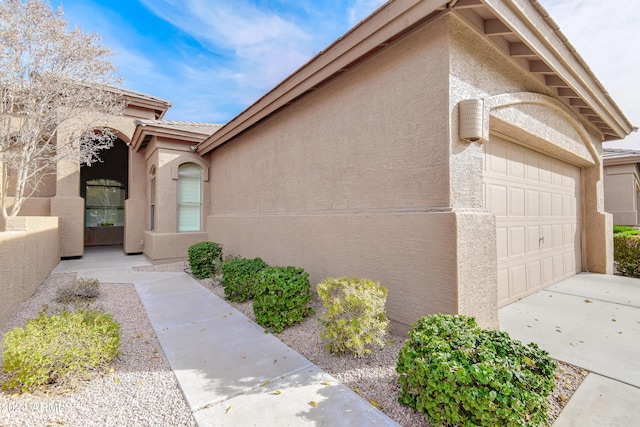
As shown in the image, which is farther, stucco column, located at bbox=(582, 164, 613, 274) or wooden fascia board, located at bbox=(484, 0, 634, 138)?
stucco column, located at bbox=(582, 164, 613, 274)

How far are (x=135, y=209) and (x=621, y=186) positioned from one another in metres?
19.6

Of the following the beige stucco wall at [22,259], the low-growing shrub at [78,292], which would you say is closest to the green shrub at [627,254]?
the low-growing shrub at [78,292]

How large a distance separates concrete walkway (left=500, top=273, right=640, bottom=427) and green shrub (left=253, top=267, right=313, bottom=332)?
274 centimetres

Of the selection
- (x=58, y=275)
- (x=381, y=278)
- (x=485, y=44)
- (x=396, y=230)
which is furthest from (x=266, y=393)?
(x=58, y=275)

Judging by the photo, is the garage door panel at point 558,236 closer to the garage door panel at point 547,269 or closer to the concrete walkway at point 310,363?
the garage door panel at point 547,269

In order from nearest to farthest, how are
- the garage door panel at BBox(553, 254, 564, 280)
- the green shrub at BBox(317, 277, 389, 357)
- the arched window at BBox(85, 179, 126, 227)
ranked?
the green shrub at BBox(317, 277, 389, 357), the garage door panel at BBox(553, 254, 564, 280), the arched window at BBox(85, 179, 126, 227)

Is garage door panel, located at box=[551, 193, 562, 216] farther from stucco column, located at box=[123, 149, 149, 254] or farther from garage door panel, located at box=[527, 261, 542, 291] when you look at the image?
stucco column, located at box=[123, 149, 149, 254]

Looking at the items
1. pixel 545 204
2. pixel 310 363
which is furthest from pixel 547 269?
pixel 310 363

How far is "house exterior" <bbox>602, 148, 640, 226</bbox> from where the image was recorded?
11312 millimetres

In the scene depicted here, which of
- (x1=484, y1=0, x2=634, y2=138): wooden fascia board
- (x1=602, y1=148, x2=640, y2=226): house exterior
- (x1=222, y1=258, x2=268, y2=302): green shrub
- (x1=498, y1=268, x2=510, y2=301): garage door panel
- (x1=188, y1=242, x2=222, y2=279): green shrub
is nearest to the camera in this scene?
(x1=484, y1=0, x2=634, y2=138): wooden fascia board

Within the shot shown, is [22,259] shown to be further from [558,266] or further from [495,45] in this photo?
[558,266]

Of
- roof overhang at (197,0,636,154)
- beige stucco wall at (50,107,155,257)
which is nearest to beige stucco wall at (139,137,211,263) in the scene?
beige stucco wall at (50,107,155,257)

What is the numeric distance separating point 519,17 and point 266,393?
→ 4.98 m

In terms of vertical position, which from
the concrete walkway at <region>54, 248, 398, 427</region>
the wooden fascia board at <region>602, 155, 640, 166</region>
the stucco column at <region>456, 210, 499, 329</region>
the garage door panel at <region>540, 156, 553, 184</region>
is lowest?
the concrete walkway at <region>54, 248, 398, 427</region>
